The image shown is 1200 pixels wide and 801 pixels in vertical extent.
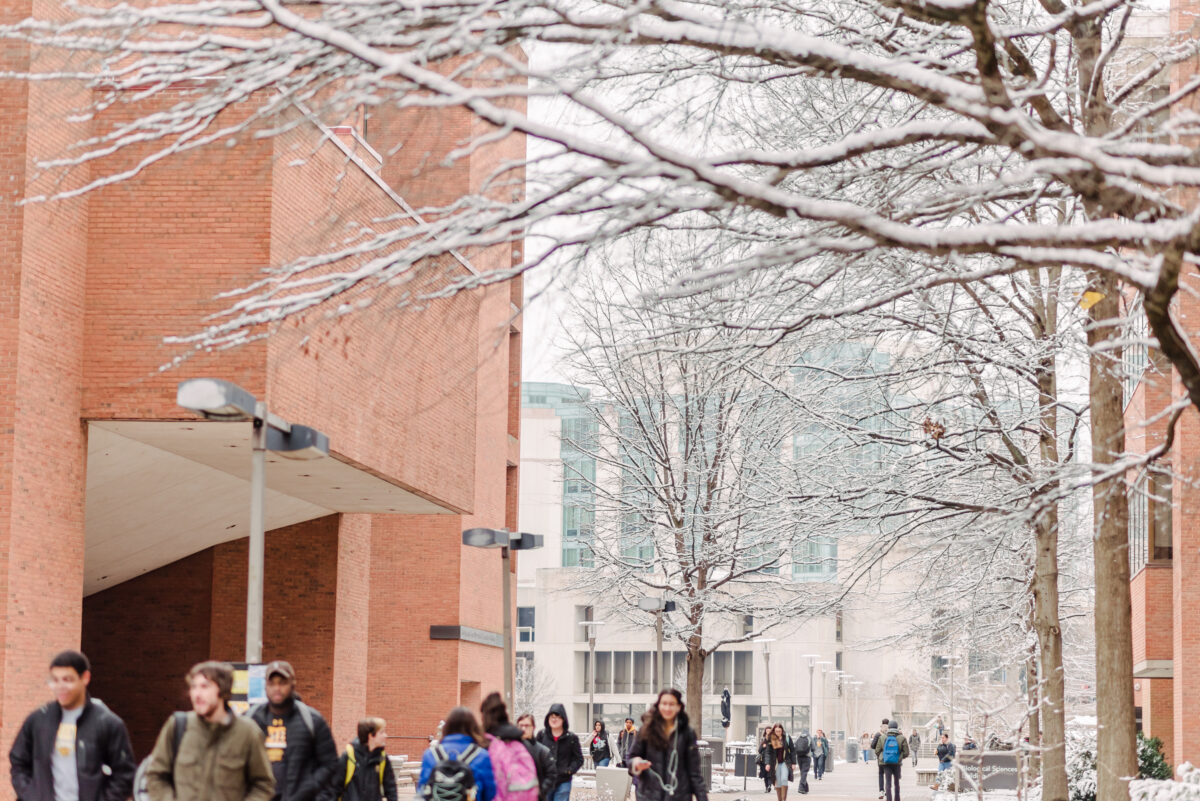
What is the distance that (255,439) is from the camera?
13000 mm

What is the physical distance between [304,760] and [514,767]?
198 centimetres

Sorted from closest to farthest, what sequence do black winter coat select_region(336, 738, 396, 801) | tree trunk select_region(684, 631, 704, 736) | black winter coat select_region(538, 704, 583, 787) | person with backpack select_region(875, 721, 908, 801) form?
black winter coat select_region(336, 738, 396, 801)
black winter coat select_region(538, 704, 583, 787)
person with backpack select_region(875, 721, 908, 801)
tree trunk select_region(684, 631, 704, 736)

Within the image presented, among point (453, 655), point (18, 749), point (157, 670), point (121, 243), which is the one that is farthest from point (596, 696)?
point (18, 749)

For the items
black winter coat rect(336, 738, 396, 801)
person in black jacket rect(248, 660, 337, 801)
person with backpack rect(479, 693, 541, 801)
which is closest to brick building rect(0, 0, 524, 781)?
person in black jacket rect(248, 660, 337, 801)

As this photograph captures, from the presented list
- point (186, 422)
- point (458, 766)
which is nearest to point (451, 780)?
point (458, 766)

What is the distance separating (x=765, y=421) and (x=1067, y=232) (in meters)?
18.7

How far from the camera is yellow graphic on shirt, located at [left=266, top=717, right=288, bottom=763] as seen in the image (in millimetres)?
9172

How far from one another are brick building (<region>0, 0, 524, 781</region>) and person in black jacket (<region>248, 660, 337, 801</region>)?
2.28 m

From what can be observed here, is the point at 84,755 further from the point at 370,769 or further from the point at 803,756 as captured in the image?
the point at 803,756

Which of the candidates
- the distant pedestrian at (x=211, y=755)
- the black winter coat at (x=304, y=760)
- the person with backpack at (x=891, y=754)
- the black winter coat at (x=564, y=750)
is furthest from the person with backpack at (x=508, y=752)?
the person with backpack at (x=891, y=754)

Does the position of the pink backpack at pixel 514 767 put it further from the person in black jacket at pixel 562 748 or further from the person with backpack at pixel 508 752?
the person in black jacket at pixel 562 748

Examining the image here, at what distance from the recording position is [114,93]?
6352 millimetres

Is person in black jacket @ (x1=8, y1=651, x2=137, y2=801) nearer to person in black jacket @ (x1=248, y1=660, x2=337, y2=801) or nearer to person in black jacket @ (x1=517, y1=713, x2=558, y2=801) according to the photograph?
person in black jacket @ (x1=248, y1=660, x2=337, y2=801)

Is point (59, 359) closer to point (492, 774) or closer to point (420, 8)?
point (492, 774)
